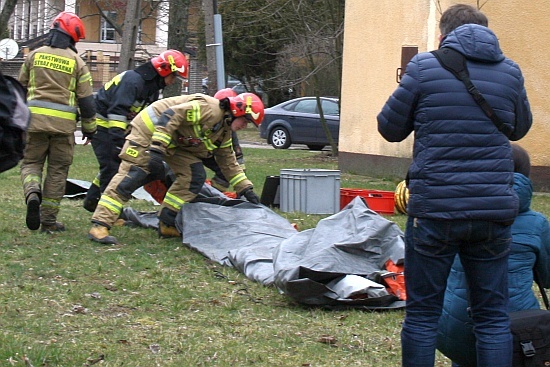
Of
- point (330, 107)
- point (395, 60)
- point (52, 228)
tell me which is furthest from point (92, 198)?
point (330, 107)

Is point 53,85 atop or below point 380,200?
atop

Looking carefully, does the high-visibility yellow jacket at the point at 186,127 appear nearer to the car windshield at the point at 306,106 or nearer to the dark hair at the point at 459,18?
the dark hair at the point at 459,18

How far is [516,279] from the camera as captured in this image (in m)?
4.35

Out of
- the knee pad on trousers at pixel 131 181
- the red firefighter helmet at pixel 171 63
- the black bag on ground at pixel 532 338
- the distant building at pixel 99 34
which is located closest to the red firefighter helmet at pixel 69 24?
the red firefighter helmet at pixel 171 63

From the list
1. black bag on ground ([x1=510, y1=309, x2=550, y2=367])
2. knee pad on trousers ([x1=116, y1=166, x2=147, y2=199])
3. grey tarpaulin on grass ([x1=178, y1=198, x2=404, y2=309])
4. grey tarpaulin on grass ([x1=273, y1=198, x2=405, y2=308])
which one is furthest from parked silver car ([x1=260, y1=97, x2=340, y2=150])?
black bag on ground ([x1=510, y1=309, x2=550, y2=367])

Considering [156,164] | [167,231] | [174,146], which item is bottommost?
[167,231]

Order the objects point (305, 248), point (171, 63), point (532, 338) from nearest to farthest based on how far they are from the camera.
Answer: point (532, 338) < point (305, 248) < point (171, 63)

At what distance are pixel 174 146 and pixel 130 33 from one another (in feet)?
26.0

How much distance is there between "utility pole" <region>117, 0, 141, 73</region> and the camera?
15633 mm

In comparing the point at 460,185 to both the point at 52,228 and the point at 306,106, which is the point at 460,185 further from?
the point at 306,106

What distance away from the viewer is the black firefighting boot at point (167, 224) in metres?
8.64

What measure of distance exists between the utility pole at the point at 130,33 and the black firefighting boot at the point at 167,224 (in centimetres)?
757

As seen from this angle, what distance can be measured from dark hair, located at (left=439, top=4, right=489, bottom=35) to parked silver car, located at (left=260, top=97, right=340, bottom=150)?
20.1 metres

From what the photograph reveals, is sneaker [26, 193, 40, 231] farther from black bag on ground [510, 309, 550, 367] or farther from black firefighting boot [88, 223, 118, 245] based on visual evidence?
black bag on ground [510, 309, 550, 367]
